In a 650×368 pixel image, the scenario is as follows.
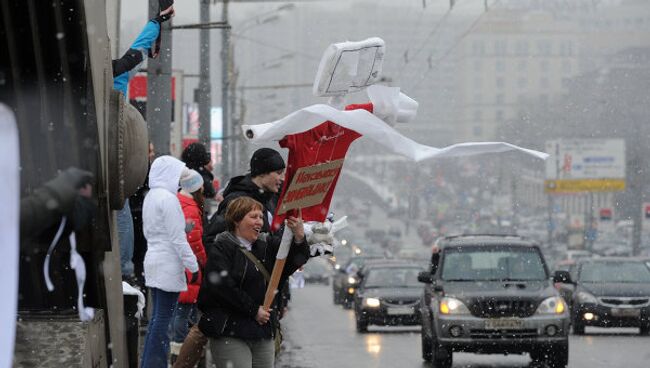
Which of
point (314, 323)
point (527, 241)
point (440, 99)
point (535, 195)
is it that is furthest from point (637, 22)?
point (527, 241)

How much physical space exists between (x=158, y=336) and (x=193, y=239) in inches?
52.8

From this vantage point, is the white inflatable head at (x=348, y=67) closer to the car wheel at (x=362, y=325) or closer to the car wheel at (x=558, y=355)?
the car wheel at (x=558, y=355)

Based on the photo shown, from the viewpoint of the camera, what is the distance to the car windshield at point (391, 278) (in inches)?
1166

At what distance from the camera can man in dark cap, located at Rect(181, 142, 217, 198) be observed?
10656 mm

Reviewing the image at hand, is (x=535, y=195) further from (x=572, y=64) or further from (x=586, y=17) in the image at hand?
(x=586, y=17)

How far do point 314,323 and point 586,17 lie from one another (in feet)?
560

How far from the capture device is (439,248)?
17922 millimetres

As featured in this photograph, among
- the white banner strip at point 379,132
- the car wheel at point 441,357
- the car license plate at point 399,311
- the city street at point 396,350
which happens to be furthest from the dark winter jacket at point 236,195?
the car license plate at point 399,311

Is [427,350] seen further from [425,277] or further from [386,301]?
[386,301]

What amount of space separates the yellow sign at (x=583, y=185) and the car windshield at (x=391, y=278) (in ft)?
187

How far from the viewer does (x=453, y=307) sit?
54.7 ft

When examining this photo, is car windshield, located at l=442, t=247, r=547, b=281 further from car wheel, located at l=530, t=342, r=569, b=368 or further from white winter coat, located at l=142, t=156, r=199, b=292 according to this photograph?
white winter coat, located at l=142, t=156, r=199, b=292

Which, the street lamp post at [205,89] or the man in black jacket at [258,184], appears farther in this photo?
the street lamp post at [205,89]

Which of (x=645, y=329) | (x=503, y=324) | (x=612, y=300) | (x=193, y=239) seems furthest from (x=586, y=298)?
(x=193, y=239)
